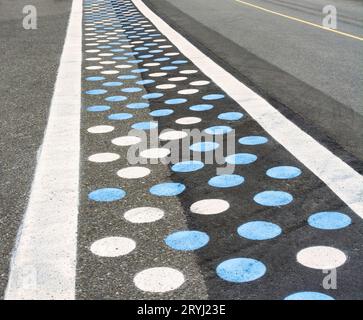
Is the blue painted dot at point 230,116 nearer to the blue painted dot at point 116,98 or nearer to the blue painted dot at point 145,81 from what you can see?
the blue painted dot at point 116,98

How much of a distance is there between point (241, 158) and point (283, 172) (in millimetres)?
420

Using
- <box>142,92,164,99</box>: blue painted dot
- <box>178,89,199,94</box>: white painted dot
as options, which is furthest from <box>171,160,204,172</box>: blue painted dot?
<box>178,89,199,94</box>: white painted dot

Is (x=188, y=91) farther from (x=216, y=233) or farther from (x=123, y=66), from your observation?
(x=216, y=233)

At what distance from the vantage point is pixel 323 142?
4.43 m

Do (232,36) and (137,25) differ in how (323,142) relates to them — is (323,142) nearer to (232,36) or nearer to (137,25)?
(232,36)

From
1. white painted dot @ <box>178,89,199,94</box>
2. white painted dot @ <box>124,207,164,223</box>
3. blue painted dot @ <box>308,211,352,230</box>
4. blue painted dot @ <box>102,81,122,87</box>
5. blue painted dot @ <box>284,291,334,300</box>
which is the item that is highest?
white painted dot @ <box>178,89,199,94</box>

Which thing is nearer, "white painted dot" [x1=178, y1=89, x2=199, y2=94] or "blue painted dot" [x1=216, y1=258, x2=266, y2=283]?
"blue painted dot" [x1=216, y1=258, x2=266, y2=283]

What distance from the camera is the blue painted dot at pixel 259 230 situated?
9.75 ft

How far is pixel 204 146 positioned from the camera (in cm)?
443

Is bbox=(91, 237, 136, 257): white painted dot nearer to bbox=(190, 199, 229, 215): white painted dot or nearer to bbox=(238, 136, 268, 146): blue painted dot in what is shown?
bbox=(190, 199, 229, 215): white painted dot

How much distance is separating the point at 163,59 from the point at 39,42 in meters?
3.07

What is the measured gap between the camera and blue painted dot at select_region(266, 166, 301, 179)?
3747 millimetres

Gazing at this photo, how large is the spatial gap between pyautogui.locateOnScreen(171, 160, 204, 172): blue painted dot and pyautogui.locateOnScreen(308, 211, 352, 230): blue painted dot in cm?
110

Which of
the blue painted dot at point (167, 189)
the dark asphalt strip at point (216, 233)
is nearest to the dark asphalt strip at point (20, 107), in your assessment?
the dark asphalt strip at point (216, 233)
